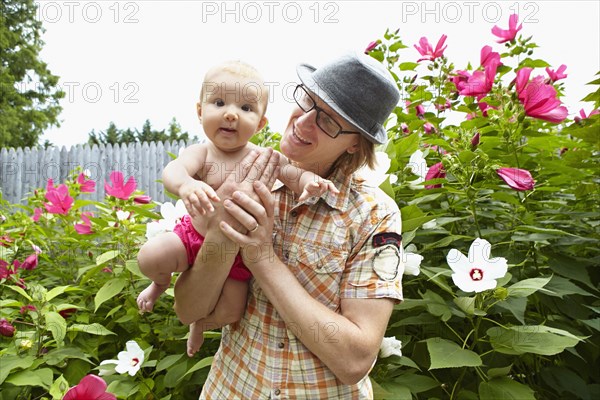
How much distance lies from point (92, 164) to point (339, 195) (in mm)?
9756

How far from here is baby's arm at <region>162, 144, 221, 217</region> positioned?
3.31 feet

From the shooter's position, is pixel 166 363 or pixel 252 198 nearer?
pixel 252 198

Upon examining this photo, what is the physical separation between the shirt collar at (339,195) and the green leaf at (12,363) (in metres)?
0.97

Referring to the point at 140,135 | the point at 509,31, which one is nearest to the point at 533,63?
the point at 509,31

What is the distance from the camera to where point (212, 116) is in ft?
3.63

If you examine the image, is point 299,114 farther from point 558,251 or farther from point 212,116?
point 558,251

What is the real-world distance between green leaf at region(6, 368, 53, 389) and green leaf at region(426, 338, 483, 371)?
39.4 inches

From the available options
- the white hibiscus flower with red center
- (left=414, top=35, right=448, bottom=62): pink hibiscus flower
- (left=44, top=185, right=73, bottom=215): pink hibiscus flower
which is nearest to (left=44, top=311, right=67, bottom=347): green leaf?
(left=44, top=185, right=73, bottom=215): pink hibiscus flower

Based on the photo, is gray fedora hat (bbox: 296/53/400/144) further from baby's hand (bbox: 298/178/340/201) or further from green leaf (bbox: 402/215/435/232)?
green leaf (bbox: 402/215/435/232)

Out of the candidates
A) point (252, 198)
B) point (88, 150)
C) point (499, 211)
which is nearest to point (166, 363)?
point (252, 198)

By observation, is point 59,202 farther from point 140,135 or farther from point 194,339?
point 140,135

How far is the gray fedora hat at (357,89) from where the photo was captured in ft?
3.54

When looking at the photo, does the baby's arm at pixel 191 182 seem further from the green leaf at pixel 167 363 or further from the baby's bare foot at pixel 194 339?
the green leaf at pixel 167 363

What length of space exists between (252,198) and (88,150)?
9.96 m
